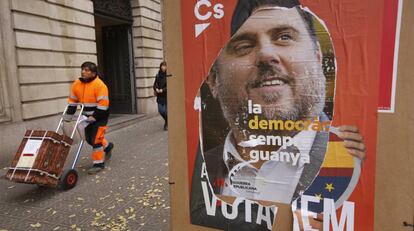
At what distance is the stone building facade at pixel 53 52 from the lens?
267 inches

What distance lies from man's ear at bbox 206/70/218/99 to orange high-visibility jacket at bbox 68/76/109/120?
394cm

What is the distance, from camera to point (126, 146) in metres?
7.86

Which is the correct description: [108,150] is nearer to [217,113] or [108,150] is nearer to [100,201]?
[100,201]

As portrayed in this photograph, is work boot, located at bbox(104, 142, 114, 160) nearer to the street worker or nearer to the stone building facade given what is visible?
the street worker

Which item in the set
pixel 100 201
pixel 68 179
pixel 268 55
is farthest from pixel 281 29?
pixel 68 179

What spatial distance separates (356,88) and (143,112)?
1177cm

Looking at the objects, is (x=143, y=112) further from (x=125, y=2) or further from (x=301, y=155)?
(x=301, y=155)

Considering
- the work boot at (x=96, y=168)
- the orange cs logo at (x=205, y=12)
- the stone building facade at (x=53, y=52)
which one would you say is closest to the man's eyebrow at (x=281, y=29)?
the orange cs logo at (x=205, y=12)

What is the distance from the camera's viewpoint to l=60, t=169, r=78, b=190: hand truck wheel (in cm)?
487

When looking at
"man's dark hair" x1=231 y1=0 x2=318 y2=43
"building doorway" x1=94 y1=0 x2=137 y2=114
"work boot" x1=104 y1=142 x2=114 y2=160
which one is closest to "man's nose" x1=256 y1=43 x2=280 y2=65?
"man's dark hair" x1=231 y1=0 x2=318 y2=43

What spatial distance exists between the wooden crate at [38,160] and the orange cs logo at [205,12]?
3.44m

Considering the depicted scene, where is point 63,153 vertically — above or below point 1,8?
below

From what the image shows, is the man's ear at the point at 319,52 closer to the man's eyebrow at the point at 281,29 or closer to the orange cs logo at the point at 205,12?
the man's eyebrow at the point at 281,29

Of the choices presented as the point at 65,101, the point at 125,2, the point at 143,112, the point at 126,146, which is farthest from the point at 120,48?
the point at 126,146
